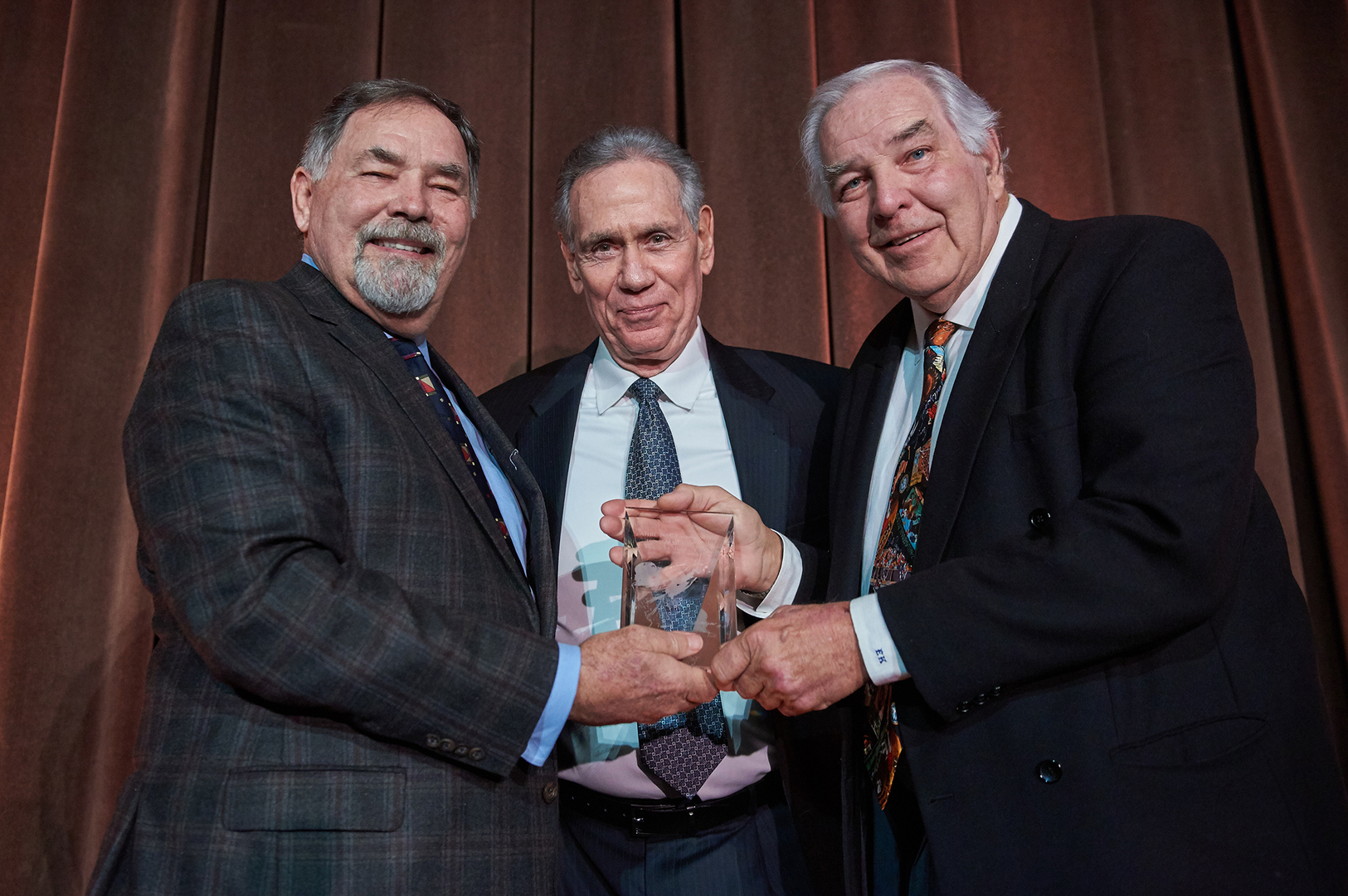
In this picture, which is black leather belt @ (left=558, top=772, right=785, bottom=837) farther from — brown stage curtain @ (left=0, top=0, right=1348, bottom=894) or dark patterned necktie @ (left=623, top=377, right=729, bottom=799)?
brown stage curtain @ (left=0, top=0, right=1348, bottom=894)

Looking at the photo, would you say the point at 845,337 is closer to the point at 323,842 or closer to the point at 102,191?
the point at 323,842

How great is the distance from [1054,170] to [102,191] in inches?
109

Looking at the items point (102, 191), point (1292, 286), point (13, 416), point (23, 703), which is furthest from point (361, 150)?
point (1292, 286)

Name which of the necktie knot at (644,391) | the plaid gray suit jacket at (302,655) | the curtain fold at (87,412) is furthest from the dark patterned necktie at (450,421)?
the curtain fold at (87,412)

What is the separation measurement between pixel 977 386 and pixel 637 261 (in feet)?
3.05

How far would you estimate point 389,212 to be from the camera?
5.61 feet

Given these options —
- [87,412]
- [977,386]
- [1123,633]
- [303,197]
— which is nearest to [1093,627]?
[1123,633]

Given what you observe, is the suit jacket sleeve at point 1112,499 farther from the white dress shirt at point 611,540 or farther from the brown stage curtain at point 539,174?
the brown stage curtain at point 539,174

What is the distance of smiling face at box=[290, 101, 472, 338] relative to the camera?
1670mm

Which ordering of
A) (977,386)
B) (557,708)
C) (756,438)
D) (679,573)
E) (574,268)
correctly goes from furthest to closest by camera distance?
1. (574,268)
2. (756,438)
3. (679,573)
4. (977,386)
5. (557,708)

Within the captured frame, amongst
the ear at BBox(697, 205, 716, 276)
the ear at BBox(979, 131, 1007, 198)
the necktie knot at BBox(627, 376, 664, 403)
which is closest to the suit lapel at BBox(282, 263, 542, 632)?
the necktie knot at BBox(627, 376, 664, 403)

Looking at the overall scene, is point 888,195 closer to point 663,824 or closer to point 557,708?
point 557,708

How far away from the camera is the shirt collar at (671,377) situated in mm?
2123

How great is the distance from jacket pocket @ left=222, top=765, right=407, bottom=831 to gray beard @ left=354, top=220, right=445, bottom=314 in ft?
2.70
